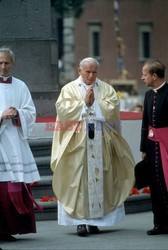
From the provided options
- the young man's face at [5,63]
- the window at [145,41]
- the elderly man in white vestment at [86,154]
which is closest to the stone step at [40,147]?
the elderly man in white vestment at [86,154]

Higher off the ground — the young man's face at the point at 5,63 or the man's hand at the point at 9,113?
the young man's face at the point at 5,63

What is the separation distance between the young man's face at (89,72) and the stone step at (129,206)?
1.72 meters

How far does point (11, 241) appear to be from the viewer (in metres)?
11.6

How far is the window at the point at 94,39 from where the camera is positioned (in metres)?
60.2

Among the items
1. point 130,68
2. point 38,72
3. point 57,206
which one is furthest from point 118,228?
point 130,68

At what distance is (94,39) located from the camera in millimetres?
60562

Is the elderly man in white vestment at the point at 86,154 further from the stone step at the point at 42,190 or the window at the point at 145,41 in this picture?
the window at the point at 145,41

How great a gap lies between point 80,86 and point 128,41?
48.6 m

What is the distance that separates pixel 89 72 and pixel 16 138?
3.56 feet

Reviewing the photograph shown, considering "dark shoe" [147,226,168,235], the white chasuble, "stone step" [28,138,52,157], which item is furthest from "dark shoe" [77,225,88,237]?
"stone step" [28,138,52,157]

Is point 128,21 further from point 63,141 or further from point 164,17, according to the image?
point 63,141

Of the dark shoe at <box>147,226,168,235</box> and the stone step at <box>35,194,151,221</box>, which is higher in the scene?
the dark shoe at <box>147,226,168,235</box>

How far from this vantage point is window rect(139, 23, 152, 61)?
60.9 meters

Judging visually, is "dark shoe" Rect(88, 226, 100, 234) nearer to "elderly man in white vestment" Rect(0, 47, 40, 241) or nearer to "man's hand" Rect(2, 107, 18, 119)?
"elderly man in white vestment" Rect(0, 47, 40, 241)
